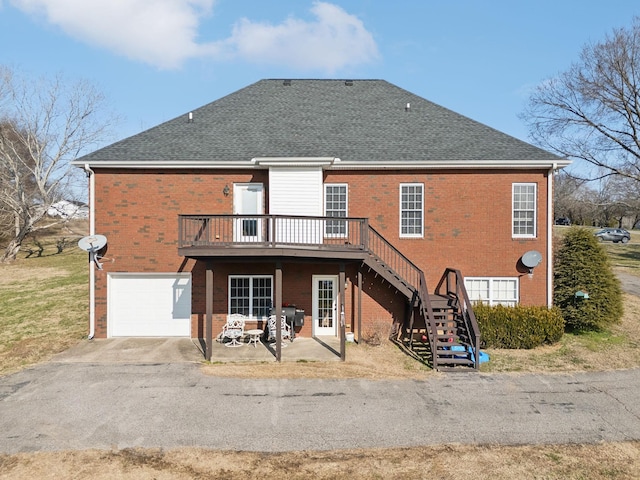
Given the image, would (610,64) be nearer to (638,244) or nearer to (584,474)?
(638,244)

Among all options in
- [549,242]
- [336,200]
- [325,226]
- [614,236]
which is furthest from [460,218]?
[614,236]

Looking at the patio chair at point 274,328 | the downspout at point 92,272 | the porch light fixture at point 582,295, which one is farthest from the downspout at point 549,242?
the downspout at point 92,272

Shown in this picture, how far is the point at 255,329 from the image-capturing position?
13609 millimetres

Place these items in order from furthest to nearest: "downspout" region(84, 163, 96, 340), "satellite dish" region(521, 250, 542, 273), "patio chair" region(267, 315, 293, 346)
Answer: "satellite dish" region(521, 250, 542, 273) → "downspout" region(84, 163, 96, 340) → "patio chair" region(267, 315, 293, 346)

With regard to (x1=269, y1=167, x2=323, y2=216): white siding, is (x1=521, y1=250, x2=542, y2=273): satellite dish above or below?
below

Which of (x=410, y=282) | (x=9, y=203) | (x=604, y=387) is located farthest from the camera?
(x=9, y=203)

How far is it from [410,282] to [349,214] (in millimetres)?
3221

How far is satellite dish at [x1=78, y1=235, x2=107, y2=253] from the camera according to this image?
42.6 ft

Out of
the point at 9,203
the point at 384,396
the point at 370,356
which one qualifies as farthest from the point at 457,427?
the point at 9,203

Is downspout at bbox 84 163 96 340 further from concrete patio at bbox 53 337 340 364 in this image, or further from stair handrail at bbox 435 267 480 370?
stair handrail at bbox 435 267 480 370

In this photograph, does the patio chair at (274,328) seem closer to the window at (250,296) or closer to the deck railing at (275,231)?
the window at (250,296)

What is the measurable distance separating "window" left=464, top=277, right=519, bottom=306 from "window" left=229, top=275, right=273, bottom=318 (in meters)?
7.22

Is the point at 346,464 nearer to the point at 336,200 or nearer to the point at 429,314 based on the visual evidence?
the point at 429,314

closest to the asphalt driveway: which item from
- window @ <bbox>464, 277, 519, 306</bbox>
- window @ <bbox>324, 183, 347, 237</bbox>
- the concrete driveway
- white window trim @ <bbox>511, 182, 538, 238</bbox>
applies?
the concrete driveway
